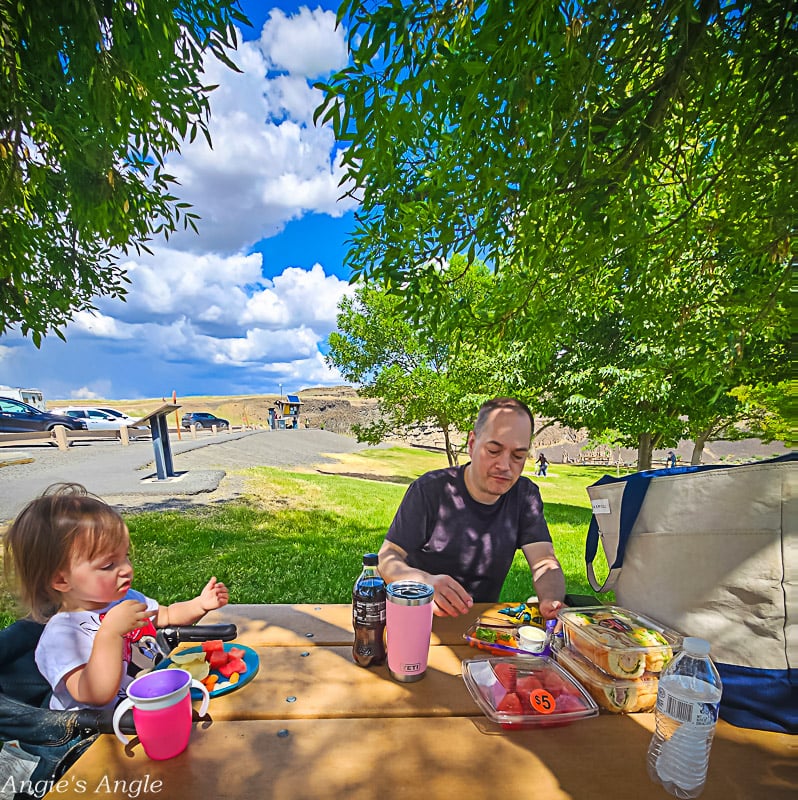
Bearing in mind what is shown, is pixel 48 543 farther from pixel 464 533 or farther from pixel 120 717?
pixel 464 533

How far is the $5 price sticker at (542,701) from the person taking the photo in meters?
1.22

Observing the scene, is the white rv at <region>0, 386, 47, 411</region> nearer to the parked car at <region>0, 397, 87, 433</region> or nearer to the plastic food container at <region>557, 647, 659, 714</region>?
the parked car at <region>0, 397, 87, 433</region>

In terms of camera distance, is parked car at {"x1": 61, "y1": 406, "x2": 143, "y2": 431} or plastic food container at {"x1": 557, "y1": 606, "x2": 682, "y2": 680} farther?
parked car at {"x1": 61, "y1": 406, "x2": 143, "y2": 431}

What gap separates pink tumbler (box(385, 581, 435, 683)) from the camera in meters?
1.32

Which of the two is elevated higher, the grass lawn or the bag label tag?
the bag label tag

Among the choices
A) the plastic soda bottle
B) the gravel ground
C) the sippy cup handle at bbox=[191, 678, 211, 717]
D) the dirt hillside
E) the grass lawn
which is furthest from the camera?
the dirt hillside

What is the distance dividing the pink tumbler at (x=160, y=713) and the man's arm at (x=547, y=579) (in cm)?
135

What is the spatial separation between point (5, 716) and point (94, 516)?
22.8 inches

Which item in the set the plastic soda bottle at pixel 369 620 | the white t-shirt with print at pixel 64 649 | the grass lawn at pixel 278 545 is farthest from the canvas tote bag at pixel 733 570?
the grass lawn at pixel 278 545

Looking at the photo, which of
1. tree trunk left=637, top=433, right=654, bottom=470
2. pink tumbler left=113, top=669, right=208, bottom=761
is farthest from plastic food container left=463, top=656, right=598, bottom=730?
tree trunk left=637, top=433, right=654, bottom=470

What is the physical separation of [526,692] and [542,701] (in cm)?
6

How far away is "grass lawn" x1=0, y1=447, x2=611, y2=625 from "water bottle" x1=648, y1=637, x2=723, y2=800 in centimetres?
389

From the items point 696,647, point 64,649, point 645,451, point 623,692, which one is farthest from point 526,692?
point 645,451

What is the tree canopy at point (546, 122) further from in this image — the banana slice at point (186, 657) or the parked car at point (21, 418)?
the parked car at point (21, 418)
